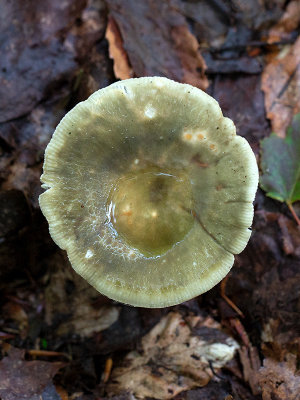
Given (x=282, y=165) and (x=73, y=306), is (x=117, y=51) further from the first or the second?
(x=73, y=306)

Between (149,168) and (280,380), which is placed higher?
(149,168)

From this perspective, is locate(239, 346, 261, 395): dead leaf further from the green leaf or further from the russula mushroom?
the green leaf

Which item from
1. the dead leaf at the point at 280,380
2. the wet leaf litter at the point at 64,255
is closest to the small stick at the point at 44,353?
the wet leaf litter at the point at 64,255

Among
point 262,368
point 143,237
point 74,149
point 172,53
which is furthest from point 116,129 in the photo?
point 262,368

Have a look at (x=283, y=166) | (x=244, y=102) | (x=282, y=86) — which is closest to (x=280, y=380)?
(x=283, y=166)

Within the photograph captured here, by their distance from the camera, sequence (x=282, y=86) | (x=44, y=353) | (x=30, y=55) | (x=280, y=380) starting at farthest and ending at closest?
(x=282, y=86), (x=30, y=55), (x=44, y=353), (x=280, y=380)
